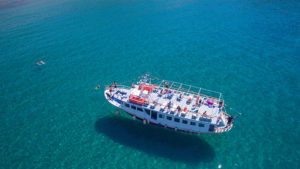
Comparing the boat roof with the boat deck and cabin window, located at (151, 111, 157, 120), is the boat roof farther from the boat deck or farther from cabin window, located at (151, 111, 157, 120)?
cabin window, located at (151, 111, 157, 120)

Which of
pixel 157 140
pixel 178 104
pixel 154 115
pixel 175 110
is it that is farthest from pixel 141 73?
pixel 157 140

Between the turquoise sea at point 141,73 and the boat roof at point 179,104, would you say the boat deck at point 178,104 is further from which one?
the turquoise sea at point 141,73

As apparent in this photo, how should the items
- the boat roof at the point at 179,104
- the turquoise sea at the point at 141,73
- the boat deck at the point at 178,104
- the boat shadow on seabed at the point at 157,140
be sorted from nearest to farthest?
1. the boat shadow on seabed at the point at 157,140
2. the boat deck at the point at 178,104
3. the boat roof at the point at 179,104
4. the turquoise sea at the point at 141,73

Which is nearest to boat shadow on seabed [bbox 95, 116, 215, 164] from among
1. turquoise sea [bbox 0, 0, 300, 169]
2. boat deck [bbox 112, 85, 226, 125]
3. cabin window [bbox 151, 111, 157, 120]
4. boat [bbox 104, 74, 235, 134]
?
turquoise sea [bbox 0, 0, 300, 169]

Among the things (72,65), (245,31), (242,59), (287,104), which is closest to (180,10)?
(245,31)

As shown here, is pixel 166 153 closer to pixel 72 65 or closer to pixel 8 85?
pixel 72 65

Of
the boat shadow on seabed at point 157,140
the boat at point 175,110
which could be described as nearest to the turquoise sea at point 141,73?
the boat shadow on seabed at point 157,140

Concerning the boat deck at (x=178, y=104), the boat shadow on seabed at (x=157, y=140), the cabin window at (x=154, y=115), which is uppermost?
the boat deck at (x=178, y=104)

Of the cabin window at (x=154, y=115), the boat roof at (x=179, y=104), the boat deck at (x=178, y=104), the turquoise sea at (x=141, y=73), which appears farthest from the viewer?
the cabin window at (x=154, y=115)
